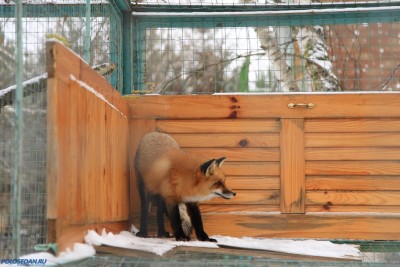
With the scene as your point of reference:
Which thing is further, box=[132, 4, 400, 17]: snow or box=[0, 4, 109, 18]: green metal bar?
box=[132, 4, 400, 17]: snow

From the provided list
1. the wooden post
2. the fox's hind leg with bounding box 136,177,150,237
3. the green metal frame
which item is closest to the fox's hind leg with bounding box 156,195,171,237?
the fox's hind leg with bounding box 136,177,150,237

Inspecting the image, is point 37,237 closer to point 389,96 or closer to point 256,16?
point 256,16

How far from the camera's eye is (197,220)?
223 inches

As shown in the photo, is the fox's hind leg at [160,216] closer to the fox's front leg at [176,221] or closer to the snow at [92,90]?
the fox's front leg at [176,221]

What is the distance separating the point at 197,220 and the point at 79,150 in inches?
80.7

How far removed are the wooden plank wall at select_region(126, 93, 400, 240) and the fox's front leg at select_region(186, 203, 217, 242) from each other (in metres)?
0.29

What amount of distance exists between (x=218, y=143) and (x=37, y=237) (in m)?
1.97

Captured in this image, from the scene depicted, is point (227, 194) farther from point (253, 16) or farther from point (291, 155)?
point (253, 16)

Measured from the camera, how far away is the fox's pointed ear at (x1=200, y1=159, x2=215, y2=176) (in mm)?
5629

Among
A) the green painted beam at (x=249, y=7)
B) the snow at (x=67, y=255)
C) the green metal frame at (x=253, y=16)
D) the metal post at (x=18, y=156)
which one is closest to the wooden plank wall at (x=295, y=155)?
the green metal frame at (x=253, y=16)

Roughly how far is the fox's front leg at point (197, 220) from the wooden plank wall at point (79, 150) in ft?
2.42

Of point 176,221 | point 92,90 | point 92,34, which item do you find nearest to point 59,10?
point 92,34

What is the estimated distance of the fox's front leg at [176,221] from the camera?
17.6 ft

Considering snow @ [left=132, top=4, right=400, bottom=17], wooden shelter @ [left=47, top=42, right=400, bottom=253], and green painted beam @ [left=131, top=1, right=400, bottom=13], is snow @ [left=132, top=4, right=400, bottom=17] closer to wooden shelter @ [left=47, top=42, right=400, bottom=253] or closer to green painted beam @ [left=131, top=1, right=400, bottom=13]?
green painted beam @ [left=131, top=1, right=400, bottom=13]
